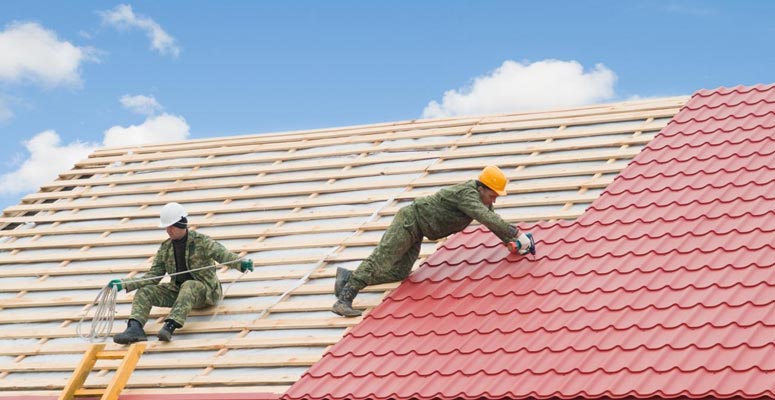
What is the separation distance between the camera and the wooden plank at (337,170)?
1266 centimetres

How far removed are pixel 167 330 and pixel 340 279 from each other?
151cm

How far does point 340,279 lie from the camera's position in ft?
34.0

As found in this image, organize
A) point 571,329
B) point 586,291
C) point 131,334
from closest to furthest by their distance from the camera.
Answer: point 571,329 → point 586,291 → point 131,334

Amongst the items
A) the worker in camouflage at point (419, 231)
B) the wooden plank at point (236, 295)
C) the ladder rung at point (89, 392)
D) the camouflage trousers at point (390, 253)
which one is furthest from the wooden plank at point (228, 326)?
the ladder rung at point (89, 392)

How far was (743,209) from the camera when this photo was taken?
398 inches

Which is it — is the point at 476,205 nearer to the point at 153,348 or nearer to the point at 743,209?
the point at 743,209

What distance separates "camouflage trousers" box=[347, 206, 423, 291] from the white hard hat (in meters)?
1.63

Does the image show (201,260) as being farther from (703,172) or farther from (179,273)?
(703,172)

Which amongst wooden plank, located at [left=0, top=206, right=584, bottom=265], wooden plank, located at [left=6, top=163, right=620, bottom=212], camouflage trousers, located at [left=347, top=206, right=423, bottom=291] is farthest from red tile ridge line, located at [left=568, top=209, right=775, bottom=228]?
camouflage trousers, located at [left=347, top=206, right=423, bottom=291]

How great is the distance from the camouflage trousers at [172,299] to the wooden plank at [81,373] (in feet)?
1.85

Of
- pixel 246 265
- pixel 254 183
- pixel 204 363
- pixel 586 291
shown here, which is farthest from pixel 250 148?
pixel 586 291

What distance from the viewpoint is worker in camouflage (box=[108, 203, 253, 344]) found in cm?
1069

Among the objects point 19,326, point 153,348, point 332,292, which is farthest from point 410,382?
point 19,326

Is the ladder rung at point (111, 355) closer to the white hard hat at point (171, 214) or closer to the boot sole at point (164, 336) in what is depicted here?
the boot sole at point (164, 336)
